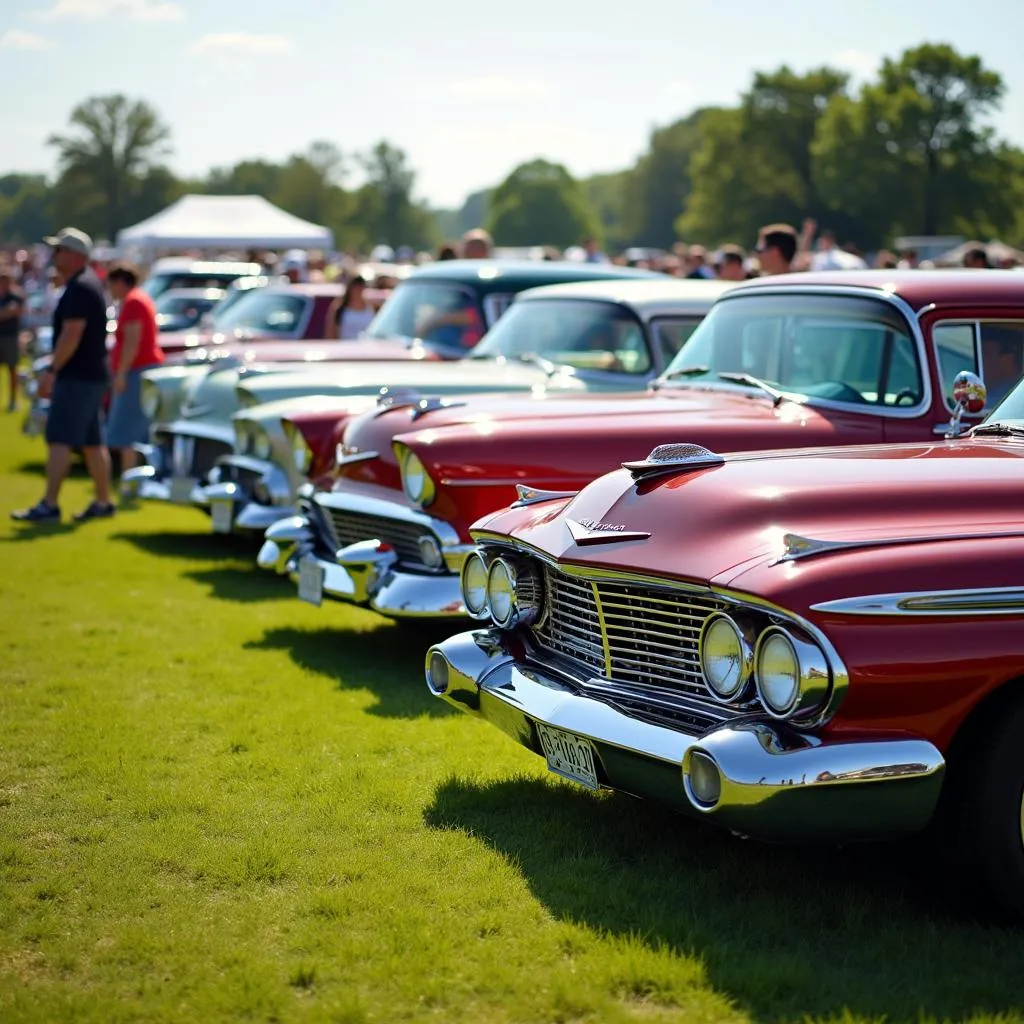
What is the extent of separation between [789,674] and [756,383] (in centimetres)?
310

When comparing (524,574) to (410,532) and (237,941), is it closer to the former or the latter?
(237,941)

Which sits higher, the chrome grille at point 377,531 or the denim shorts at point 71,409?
the denim shorts at point 71,409

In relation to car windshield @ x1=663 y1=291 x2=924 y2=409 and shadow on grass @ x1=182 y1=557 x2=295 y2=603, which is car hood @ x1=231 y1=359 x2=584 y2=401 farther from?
car windshield @ x1=663 y1=291 x2=924 y2=409

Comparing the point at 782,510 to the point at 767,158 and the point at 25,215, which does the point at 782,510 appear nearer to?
the point at 767,158

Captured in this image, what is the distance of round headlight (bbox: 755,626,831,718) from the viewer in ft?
11.5

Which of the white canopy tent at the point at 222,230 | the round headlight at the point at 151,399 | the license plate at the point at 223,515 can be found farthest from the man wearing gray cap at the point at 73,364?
the white canopy tent at the point at 222,230

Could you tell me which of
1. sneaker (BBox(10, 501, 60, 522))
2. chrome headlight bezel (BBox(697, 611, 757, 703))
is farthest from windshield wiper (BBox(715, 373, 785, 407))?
sneaker (BBox(10, 501, 60, 522))

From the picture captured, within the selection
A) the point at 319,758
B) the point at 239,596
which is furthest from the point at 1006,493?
the point at 239,596

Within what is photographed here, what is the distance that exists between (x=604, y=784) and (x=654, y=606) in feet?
1.63

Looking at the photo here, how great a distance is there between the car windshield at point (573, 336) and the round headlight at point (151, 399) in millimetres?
2860

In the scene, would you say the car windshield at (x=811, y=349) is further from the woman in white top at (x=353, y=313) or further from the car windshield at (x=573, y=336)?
the woman in white top at (x=353, y=313)

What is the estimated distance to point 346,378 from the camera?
920 cm

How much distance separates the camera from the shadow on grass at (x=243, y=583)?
8.73m

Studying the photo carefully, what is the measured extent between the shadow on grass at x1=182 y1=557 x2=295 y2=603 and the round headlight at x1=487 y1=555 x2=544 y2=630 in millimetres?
4011
